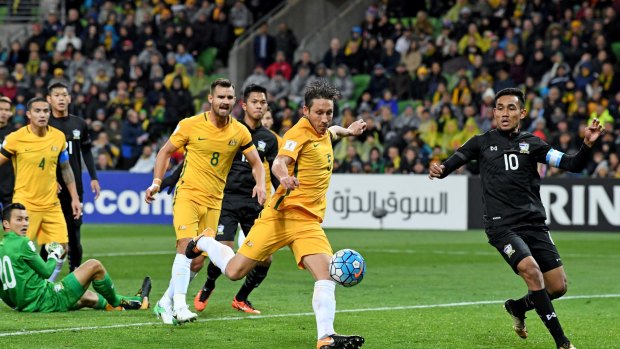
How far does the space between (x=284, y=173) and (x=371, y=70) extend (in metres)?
21.6

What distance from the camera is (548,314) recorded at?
940cm

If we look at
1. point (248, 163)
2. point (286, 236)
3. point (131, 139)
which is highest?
point (131, 139)

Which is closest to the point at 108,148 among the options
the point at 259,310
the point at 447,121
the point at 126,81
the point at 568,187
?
the point at 126,81

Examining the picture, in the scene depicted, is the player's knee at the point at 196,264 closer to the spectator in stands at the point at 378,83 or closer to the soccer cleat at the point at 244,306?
the soccer cleat at the point at 244,306

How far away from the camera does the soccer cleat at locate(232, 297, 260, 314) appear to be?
38.8ft

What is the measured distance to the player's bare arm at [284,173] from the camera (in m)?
9.00

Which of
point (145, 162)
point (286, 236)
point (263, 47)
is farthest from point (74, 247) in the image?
point (263, 47)

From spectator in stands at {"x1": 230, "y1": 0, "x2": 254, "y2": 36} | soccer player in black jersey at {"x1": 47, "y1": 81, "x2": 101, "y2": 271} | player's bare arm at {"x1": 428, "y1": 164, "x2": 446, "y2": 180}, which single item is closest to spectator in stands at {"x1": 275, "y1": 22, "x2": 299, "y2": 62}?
spectator in stands at {"x1": 230, "y1": 0, "x2": 254, "y2": 36}

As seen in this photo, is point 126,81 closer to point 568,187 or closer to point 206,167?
point 568,187

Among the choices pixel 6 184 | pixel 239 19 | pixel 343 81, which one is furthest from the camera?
pixel 239 19

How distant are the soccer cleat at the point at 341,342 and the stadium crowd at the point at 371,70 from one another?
51.2 feet

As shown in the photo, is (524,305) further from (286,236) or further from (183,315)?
(183,315)

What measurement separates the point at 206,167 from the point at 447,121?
52.3 feet

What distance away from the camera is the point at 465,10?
29.9m
